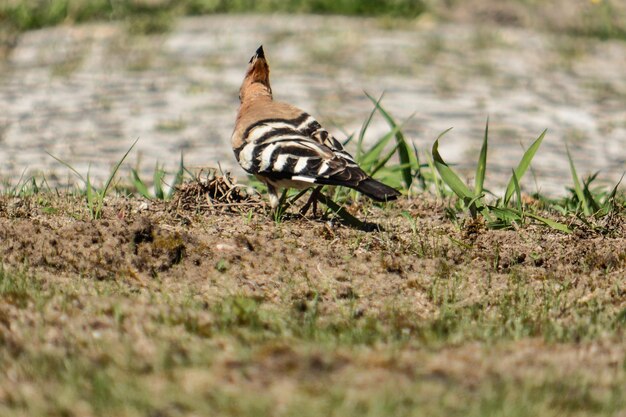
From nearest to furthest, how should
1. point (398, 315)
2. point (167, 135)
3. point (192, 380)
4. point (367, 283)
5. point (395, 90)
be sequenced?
point (192, 380)
point (398, 315)
point (367, 283)
point (167, 135)
point (395, 90)

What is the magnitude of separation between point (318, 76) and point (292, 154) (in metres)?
5.40

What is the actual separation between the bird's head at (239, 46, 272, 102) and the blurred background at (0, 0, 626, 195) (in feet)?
3.21

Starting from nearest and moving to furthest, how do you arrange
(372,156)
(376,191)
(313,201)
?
(376,191) < (313,201) < (372,156)

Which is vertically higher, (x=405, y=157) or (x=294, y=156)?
(x=294, y=156)

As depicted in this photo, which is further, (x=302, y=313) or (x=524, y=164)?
(x=524, y=164)

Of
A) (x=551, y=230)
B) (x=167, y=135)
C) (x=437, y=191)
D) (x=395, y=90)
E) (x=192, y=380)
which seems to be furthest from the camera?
(x=395, y=90)

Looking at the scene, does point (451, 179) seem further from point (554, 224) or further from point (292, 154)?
point (292, 154)

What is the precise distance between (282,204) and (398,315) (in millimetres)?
1353

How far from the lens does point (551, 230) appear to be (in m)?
5.31

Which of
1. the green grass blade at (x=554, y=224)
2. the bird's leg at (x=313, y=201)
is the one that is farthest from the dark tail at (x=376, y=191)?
the green grass blade at (x=554, y=224)

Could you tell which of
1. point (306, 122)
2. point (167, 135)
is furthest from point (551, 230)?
point (167, 135)

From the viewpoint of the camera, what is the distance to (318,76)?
415 inches

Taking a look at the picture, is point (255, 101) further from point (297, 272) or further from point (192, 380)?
point (192, 380)

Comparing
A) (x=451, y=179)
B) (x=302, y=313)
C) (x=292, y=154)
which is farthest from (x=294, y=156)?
(x=302, y=313)
